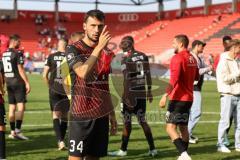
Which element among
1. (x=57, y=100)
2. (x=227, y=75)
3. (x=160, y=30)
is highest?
(x=160, y=30)

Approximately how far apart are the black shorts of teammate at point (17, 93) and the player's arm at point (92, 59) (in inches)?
241

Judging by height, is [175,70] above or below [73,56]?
below

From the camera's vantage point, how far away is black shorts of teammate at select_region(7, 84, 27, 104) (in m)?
10.2

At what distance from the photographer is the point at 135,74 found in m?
8.44

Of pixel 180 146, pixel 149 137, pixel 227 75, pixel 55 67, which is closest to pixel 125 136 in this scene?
pixel 149 137

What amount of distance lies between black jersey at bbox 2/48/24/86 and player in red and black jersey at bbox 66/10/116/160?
5.43m

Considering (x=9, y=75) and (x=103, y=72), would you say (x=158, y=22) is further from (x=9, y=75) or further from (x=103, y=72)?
(x=103, y=72)

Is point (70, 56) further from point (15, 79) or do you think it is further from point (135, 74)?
point (15, 79)

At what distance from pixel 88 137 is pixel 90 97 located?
0.42 m

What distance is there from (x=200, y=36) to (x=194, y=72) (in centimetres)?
4042

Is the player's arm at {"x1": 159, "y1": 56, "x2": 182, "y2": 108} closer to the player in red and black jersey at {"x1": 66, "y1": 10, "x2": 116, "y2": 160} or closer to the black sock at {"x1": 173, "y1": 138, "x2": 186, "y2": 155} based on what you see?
the black sock at {"x1": 173, "y1": 138, "x2": 186, "y2": 155}

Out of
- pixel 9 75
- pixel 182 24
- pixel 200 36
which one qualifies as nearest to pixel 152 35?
pixel 182 24

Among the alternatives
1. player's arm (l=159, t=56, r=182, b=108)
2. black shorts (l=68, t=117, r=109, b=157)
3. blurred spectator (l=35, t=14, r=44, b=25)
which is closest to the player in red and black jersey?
black shorts (l=68, t=117, r=109, b=157)

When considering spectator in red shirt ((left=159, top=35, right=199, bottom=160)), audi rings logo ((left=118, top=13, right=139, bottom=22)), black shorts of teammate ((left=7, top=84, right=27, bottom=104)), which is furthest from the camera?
audi rings logo ((left=118, top=13, right=139, bottom=22))
